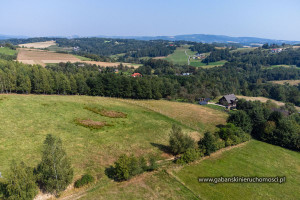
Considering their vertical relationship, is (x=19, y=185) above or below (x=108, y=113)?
above

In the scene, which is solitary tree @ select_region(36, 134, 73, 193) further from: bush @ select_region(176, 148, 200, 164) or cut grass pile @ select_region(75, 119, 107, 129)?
cut grass pile @ select_region(75, 119, 107, 129)

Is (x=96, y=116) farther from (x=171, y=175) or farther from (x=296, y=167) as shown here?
(x=296, y=167)

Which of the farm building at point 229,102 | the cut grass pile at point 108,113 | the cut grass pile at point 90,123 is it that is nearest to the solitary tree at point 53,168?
the cut grass pile at point 90,123

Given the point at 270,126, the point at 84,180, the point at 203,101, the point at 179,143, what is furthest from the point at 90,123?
the point at 203,101

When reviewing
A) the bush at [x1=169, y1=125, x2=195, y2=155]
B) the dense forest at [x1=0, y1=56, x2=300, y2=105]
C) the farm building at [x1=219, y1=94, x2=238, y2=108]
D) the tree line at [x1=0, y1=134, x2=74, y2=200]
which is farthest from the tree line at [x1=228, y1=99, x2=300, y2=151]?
the tree line at [x1=0, y1=134, x2=74, y2=200]

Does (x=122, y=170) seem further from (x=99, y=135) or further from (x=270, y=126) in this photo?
(x=270, y=126)

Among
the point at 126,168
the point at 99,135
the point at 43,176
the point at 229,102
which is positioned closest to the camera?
the point at 43,176
